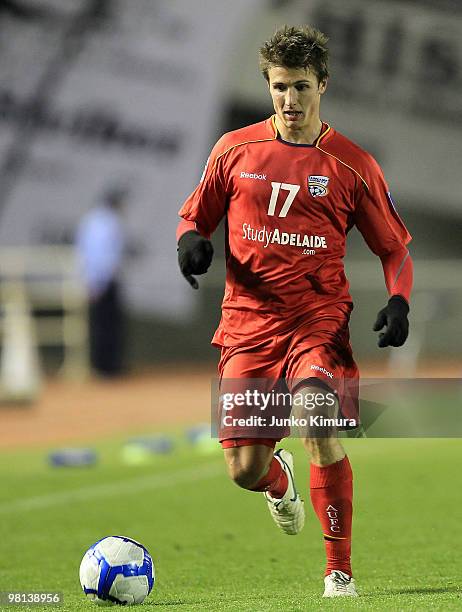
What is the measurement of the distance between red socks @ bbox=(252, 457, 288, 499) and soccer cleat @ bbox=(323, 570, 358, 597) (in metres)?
0.66

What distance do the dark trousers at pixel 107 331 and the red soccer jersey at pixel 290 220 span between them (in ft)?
40.5

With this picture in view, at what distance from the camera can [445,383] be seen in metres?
16.0

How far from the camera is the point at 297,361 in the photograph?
6016mm

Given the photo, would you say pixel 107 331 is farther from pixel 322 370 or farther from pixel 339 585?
pixel 339 585

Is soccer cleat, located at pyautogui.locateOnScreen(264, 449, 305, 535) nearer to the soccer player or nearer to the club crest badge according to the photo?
the soccer player

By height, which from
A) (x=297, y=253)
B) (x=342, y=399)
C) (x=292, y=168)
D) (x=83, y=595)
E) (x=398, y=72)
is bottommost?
(x=83, y=595)

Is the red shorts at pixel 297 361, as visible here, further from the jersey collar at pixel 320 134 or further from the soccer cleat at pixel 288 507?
the jersey collar at pixel 320 134

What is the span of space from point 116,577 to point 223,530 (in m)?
2.80

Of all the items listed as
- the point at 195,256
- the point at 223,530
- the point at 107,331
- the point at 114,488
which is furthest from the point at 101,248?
the point at 195,256

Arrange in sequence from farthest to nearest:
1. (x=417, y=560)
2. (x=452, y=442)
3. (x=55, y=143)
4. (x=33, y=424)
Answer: (x=55, y=143)
(x=33, y=424)
(x=452, y=442)
(x=417, y=560)

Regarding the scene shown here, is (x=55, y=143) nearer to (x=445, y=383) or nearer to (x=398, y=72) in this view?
(x=398, y=72)

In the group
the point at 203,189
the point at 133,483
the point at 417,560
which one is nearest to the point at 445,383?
the point at 133,483

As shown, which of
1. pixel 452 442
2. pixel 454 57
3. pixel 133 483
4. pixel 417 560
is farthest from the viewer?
pixel 454 57

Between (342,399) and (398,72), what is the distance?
1582 centimetres
